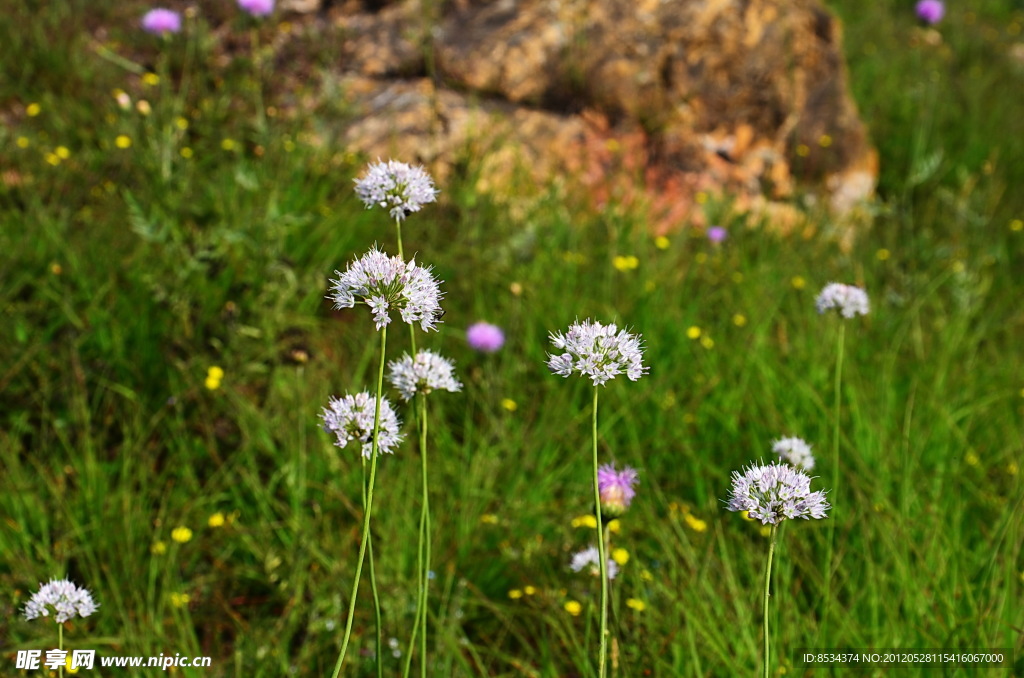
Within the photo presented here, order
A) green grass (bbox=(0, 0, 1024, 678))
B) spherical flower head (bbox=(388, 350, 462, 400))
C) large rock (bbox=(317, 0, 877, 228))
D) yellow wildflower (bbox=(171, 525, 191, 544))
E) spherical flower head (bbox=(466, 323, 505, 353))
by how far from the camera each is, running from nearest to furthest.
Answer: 1. spherical flower head (bbox=(388, 350, 462, 400))
2. green grass (bbox=(0, 0, 1024, 678))
3. yellow wildflower (bbox=(171, 525, 191, 544))
4. spherical flower head (bbox=(466, 323, 505, 353))
5. large rock (bbox=(317, 0, 877, 228))

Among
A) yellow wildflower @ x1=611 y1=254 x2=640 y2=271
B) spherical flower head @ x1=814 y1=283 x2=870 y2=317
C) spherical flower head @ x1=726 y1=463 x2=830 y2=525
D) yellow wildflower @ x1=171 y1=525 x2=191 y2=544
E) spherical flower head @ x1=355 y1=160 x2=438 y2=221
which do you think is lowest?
spherical flower head @ x1=726 y1=463 x2=830 y2=525

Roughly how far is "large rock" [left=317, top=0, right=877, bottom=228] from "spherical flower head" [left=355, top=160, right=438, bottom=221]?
265 centimetres

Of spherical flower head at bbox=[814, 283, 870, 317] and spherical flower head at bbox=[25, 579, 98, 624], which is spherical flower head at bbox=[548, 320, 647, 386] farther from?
spherical flower head at bbox=[814, 283, 870, 317]

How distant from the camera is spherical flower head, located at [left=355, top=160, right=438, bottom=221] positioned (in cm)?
121

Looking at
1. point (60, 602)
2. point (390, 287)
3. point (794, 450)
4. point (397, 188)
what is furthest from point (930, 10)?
point (60, 602)

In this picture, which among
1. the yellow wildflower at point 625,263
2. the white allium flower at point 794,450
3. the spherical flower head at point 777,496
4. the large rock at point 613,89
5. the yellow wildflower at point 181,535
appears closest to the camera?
the spherical flower head at point 777,496

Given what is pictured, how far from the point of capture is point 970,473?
90.8 inches

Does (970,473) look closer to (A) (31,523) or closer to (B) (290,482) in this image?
(B) (290,482)

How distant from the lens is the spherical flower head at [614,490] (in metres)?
1.29

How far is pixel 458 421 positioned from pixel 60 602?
1.45 metres

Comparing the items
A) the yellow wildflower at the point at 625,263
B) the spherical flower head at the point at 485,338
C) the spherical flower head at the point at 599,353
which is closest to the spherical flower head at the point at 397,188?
the spherical flower head at the point at 599,353

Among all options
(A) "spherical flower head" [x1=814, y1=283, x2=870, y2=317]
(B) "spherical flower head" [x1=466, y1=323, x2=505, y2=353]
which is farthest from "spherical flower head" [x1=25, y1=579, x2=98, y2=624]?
→ (A) "spherical flower head" [x1=814, y1=283, x2=870, y2=317]

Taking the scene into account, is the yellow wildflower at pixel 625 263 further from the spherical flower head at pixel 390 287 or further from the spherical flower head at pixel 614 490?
the spherical flower head at pixel 390 287

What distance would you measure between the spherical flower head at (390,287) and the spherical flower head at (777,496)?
42 centimetres
